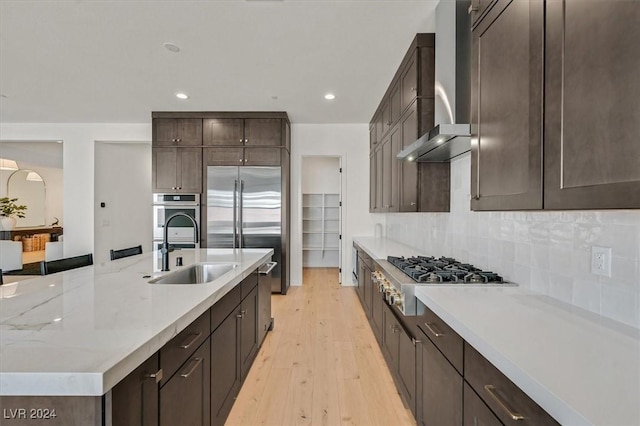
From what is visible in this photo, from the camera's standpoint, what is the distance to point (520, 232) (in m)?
1.67

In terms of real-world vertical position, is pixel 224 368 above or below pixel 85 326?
below

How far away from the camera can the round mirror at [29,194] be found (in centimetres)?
914

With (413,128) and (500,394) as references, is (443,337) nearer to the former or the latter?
(500,394)

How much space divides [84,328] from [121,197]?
5.78 m

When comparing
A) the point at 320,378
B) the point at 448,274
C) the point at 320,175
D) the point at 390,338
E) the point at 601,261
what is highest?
the point at 320,175

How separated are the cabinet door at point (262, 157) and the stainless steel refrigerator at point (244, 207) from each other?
9 centimetres

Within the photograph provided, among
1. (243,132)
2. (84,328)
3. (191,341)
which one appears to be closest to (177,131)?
(243,132)

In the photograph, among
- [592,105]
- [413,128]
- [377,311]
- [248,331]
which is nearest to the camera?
[592,105]

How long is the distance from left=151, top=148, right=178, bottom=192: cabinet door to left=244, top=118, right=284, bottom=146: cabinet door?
1176 mm

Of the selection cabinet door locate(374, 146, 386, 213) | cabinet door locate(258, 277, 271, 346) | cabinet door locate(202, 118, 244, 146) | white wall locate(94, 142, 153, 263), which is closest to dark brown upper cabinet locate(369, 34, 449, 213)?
cabinet door locate(374, 146, 386, 213)

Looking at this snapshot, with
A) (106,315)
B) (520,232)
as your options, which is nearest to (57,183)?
(106,315)

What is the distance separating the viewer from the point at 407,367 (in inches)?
74.4

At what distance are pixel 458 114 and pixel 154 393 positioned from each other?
7.05ft

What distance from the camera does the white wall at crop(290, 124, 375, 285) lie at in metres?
5.23
